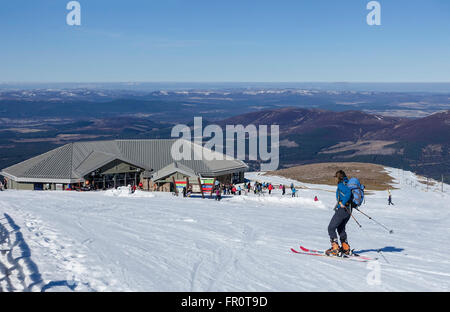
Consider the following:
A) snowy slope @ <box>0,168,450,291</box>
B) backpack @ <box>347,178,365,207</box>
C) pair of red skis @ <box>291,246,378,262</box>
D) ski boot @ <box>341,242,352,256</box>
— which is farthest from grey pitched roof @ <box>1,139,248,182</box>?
backpack @ <box>347,178,365,207</box>

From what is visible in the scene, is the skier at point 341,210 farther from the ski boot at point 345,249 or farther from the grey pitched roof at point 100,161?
the grey pitched roof at point 100,161

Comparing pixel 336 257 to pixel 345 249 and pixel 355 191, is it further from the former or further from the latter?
pixel 355 191

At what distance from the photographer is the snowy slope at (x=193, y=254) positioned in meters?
8.51

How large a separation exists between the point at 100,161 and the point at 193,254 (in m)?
39.7

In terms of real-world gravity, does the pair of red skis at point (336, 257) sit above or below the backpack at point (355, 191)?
below

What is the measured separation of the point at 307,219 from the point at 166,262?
12.1 m

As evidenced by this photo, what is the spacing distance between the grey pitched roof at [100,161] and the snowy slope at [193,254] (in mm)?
30195

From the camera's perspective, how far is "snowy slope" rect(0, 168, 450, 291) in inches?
335

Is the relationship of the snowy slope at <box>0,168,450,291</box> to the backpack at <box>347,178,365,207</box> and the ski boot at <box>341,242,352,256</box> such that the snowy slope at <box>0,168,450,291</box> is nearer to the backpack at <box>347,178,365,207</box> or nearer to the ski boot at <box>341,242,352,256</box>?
the ski boot at <box>341,242,352,256</box>

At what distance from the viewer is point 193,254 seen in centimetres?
1118

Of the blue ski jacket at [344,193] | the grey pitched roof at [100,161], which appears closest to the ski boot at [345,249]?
the blue ski jacket at [344,193]

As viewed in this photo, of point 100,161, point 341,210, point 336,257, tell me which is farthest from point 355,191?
point 100,161
